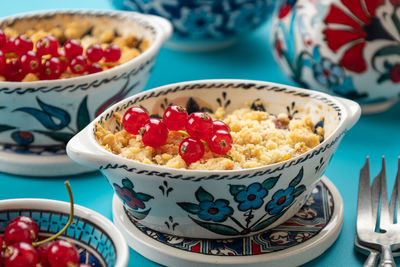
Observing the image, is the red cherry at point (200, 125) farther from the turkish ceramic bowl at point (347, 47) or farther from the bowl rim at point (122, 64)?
the turkish ceramic bowl at point (347, 47)

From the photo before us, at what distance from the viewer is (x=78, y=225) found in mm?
643

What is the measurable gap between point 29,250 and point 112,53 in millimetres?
467

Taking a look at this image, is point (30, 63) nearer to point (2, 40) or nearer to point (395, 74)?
point (2, 40)

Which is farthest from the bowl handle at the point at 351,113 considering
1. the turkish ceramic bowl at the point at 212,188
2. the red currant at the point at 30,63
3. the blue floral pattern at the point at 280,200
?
the red currant at the point at 30,63

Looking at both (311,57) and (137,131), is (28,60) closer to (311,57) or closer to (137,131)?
(137,131)

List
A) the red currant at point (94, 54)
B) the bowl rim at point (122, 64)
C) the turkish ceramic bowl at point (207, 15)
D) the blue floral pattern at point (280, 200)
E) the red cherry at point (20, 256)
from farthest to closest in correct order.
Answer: the turkish ceramic bowl at point (207, 15)
the red currant at point (94, 54)
the bowl rim at point (122, 64)
the blue floral pattern at point (280, 200)
the red cherry at point (20, 256)

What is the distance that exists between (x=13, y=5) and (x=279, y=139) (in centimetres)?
102

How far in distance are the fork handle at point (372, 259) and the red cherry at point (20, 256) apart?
13.9 inches

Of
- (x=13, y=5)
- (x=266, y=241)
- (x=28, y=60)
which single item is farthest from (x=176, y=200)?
(x=13, y=5)

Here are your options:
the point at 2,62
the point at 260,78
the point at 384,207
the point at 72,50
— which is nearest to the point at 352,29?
the point at 260,78

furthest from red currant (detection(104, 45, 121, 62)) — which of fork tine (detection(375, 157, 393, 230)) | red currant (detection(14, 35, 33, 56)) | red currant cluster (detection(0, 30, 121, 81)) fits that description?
fork tine (detection(375, 157, 393, 230))

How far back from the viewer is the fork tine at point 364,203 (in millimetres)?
739

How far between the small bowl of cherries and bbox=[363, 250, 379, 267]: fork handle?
0.89ft

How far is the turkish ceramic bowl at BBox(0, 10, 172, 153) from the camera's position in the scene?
85 centimetres
